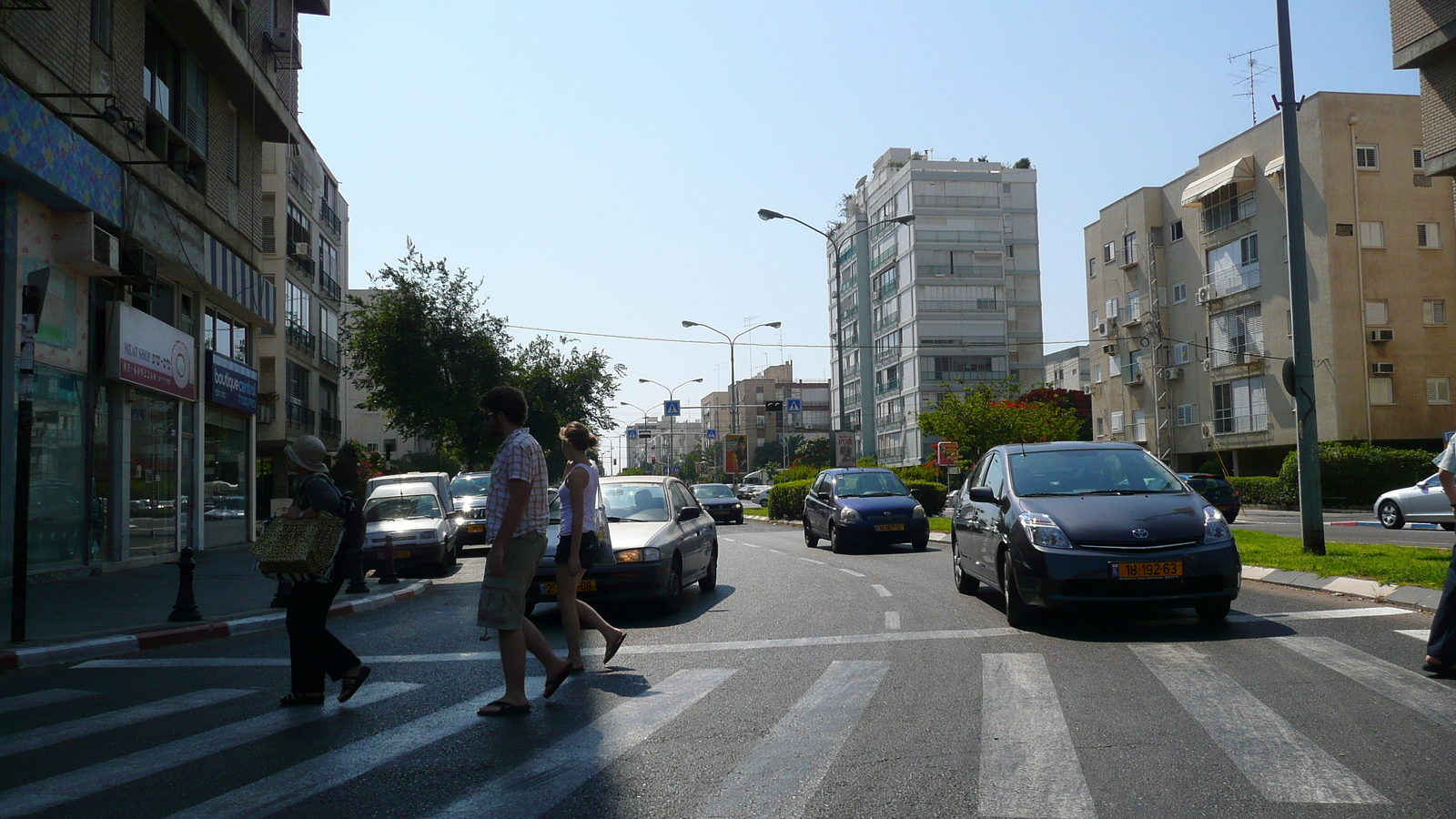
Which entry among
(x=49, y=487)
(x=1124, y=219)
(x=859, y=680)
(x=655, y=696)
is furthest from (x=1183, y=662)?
(x=1124, y=219)

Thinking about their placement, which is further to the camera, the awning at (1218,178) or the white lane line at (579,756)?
the awning at (1218,178)

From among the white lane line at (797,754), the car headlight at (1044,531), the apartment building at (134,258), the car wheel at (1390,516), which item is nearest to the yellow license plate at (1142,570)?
the car headlight at (1044,531)

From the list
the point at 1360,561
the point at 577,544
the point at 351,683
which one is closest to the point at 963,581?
the point at 1360,561

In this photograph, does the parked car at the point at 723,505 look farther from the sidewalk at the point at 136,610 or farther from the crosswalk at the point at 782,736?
the crosswalk at the point at 782,736

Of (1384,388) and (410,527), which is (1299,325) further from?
(1384,388)

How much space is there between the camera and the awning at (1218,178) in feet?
147

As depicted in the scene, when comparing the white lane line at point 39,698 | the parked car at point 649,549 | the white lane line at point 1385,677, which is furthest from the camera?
the parked car at point 649,549

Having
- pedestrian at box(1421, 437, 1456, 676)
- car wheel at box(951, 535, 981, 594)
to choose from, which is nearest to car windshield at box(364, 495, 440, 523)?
car wheel at box(951, 535, 981, 594)

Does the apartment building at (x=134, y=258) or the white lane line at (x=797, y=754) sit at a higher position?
the apartment building at (x=134, y=258)

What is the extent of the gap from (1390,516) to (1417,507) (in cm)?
78

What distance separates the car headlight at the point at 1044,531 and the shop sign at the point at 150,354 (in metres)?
15.1

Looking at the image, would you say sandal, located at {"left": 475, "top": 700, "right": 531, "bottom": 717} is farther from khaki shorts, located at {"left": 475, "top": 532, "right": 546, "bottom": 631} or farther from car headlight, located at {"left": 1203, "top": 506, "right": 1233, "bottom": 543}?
car headlight, located at {"left": 1203, "top": 506, "right": 1233, "bottom": 543}

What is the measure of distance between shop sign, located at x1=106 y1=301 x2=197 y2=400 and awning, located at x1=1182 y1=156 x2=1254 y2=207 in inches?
1558

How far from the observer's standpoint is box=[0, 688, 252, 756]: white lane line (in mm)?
5820
